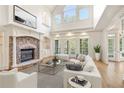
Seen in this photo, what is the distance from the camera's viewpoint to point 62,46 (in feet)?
31.7

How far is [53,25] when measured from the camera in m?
9.87

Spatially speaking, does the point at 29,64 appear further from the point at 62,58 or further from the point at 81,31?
the point at 81,31

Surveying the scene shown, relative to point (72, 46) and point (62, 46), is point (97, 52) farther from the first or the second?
point (62, 46)

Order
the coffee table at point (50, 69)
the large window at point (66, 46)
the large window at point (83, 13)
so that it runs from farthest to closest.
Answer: the large window at point (66, 46) → the large window at point (83, 13) → the coffee table at point (50, 69)

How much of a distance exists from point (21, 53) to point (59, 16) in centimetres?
557

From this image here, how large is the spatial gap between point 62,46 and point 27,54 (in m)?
4.01

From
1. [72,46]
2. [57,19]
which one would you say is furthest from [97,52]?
[57,19]

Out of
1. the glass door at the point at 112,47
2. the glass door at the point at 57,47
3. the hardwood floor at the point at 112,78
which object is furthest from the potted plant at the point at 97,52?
the glass door at the point at 57,47

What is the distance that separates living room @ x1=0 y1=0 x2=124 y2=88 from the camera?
2.77 metres

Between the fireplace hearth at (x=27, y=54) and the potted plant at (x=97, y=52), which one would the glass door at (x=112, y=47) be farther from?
the fireplace hearth at (x=27, y=54)

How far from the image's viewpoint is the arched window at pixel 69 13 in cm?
911

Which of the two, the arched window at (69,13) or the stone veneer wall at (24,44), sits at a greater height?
the arched window at (69,13)

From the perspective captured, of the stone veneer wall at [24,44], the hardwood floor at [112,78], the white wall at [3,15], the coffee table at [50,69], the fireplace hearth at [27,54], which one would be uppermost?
the white wall at [3,15]
